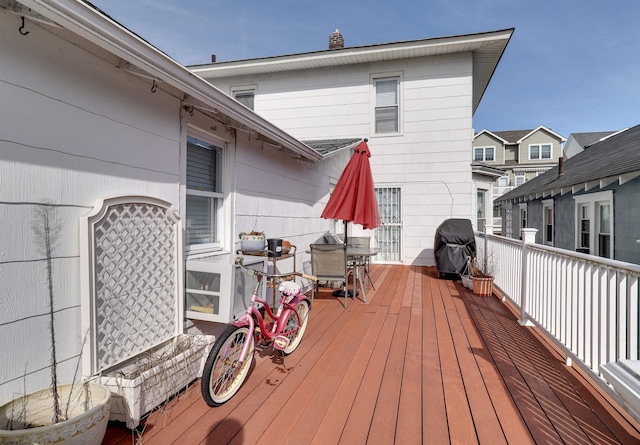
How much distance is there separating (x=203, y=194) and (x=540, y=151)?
29309 mm

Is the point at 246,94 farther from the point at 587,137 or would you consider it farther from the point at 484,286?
the point at 587,137

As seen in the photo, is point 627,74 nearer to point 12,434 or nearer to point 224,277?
point 224,277

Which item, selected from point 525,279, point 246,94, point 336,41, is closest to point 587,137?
point 336,41

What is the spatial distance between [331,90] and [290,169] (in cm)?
444

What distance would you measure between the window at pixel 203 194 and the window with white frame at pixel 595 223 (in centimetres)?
874

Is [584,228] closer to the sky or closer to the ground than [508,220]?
closer to the ground

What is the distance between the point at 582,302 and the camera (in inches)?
98.1

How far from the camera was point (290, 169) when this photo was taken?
5.17 m

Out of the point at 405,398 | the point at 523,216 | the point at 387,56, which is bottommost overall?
the point at 405,398

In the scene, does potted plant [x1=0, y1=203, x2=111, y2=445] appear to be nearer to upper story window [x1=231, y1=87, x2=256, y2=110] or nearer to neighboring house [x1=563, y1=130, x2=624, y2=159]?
upper story window [x1=231, y1=87, x2=256, y2=110]

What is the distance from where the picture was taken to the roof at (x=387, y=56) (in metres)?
7.28

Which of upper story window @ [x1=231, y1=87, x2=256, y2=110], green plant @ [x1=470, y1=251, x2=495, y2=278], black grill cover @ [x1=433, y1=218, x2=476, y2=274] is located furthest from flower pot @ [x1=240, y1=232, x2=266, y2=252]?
upper story window @ [x1=231, y1=87, x2=256, y2=110]

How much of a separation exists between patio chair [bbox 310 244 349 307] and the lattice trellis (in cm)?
230

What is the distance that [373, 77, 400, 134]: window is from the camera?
829 cm
